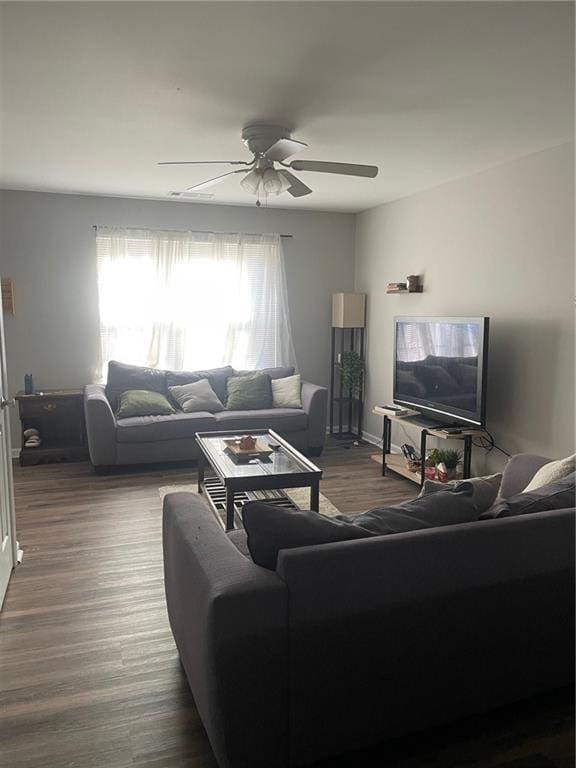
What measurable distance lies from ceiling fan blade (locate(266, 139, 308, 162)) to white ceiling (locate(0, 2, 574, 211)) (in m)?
0.17

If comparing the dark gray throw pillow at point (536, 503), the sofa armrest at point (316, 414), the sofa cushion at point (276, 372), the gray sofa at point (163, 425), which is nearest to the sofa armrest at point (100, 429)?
the gray sofa at point (163, 425)

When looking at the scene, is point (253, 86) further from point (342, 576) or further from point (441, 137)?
point (342, 576)

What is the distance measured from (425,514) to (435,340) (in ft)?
9.61

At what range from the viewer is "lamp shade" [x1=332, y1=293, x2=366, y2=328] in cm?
611

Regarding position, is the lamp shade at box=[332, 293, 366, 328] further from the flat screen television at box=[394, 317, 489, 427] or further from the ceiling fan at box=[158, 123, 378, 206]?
the ceiling fan at box=[158, 123, 378, 206]

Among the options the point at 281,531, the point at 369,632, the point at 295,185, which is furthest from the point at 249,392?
the point at 369,632

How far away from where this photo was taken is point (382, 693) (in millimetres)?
1759

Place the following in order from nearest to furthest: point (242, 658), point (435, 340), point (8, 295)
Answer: point (242, 658) < point (435, 340) < point (8, 295)

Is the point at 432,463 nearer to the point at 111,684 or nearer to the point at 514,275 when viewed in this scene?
the point at 514,275

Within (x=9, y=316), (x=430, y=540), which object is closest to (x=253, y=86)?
(x=430, y=540)

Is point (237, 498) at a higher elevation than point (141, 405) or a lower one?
lower

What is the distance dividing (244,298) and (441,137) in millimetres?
3018

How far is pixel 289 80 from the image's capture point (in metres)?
2.61

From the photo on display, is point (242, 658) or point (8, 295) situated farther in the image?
point (8, 295)
